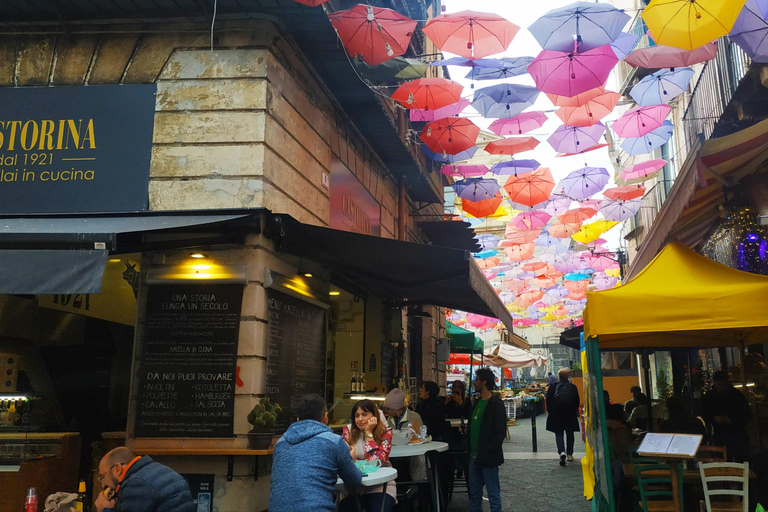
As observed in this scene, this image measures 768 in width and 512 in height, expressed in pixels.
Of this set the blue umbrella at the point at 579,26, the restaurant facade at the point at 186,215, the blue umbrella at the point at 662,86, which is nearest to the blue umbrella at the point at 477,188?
the blue umbrella at the point at 662,86

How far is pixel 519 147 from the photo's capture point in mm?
11258

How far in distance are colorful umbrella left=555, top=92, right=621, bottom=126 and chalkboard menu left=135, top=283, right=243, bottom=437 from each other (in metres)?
6.32

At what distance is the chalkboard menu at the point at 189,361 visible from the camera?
6402 millimetres

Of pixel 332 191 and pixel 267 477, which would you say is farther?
pixel 332 191

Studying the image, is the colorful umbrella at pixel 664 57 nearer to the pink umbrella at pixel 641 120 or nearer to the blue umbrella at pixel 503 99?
the blue umbrella at pixel 503 99

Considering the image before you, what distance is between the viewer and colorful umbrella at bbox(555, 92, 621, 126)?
990cm

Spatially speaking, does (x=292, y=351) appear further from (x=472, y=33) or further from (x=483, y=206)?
(x=483, y=206)

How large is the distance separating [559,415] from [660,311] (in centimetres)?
773

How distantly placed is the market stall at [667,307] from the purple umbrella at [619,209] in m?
9.38

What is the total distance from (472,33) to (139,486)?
6.44 metres

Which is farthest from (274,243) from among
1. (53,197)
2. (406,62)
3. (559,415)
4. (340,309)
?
(559,415)

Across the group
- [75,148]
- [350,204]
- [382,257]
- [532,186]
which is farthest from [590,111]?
[75,148]

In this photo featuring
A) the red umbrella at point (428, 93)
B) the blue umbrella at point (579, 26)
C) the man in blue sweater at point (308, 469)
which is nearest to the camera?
the man in blue sweater at point (308, 469)

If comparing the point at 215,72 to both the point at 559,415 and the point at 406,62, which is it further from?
the point at 559,415
